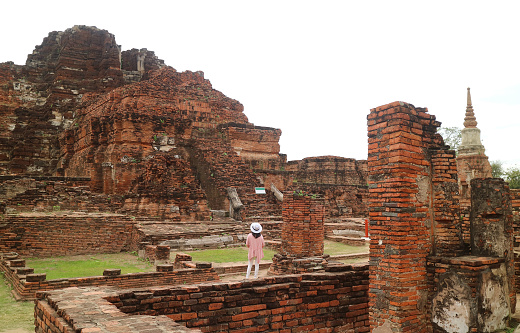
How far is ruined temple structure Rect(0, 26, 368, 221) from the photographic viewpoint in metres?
15.9

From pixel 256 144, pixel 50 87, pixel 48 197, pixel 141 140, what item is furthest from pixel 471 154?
pixel 50 87

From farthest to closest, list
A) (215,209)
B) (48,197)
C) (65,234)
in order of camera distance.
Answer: (215,209) < (48,197) < (65,234)

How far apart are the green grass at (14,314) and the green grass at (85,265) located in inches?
51.7

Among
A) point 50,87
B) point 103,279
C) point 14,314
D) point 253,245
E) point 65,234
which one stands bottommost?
point 14,314

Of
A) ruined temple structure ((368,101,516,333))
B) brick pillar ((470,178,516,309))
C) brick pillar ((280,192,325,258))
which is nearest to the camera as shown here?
ruined temple structure ((368,101,516,333))

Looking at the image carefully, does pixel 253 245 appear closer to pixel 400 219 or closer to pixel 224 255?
pixel 224 255

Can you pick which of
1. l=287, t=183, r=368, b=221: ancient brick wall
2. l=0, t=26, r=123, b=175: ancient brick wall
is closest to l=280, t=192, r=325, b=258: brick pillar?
l=287, t=183, r=368, b=221: ancient brick wall

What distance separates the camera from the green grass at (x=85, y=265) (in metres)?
8.49

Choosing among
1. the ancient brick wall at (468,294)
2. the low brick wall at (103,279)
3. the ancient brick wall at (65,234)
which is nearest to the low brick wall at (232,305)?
the ancient brick wall at (468,294)

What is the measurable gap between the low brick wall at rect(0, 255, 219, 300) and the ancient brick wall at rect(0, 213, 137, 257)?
2125 mm

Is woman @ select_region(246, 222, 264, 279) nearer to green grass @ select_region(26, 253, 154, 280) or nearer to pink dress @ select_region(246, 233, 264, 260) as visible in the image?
pink dress @ select_region(246, 233, 264, 260)

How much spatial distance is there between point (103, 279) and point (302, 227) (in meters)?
4.21

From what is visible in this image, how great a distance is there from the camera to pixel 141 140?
704 inches

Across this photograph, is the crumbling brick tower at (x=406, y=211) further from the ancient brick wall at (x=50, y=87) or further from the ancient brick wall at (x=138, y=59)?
the ancient brick wall at (x=138, y=59)
